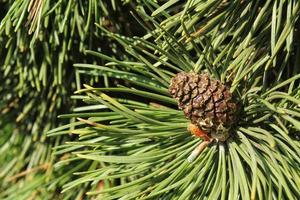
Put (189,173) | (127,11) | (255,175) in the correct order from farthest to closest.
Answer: (127,11), (189,173), (255,175)

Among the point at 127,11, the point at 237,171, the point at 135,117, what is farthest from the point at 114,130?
the point at 127,11

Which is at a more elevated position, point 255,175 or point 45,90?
point 45,90

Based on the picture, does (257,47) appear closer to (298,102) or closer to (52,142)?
(298,102)

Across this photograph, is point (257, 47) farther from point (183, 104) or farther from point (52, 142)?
point (52, 142)

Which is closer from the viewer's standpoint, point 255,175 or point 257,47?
point 255,175

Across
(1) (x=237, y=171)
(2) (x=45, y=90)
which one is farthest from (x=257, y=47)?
(2) (x=45, y=90)

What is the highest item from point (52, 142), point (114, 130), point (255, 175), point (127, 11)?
point (127, 11)

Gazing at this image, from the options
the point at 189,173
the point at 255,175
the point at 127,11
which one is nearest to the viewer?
the point at 255,175
